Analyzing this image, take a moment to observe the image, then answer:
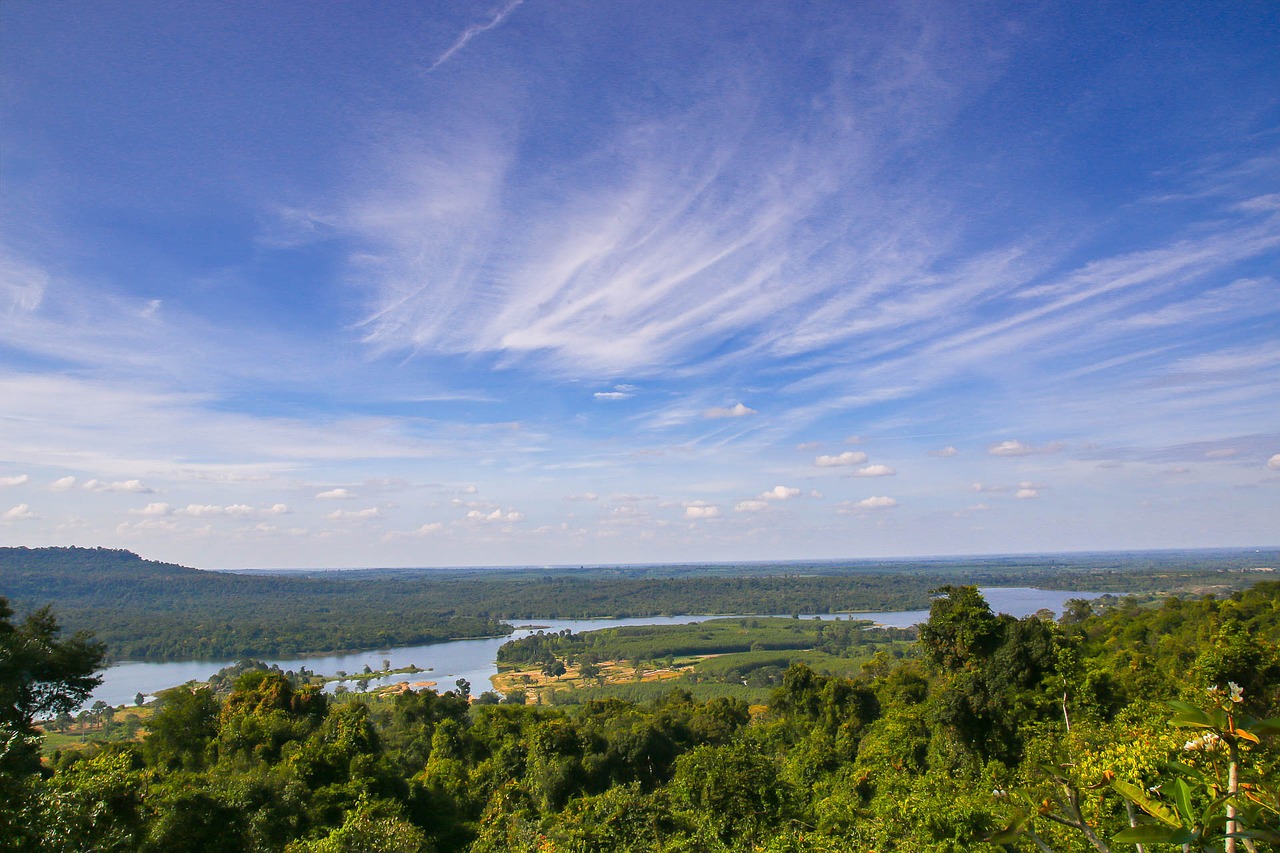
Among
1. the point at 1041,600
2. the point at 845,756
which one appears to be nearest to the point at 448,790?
the point at 845,756

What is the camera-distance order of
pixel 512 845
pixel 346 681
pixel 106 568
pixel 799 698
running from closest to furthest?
pixel 512 845
pixel 799 698
pixel 346 681
pixel 106 568

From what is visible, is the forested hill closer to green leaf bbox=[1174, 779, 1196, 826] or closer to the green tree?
the green tree

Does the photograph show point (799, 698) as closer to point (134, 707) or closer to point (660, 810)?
point (660, 810)

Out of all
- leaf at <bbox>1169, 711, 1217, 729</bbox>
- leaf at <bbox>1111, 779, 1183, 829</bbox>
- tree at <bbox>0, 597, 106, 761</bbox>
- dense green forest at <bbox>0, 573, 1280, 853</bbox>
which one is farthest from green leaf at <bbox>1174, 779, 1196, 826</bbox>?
tree at <bbox>0, 597, 106, 761</bbox>

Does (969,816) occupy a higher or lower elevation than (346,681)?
higher

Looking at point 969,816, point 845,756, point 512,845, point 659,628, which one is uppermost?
point 969,816

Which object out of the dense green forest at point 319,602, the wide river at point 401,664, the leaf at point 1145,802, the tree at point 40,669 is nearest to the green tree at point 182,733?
the tree at point 40,669
